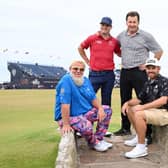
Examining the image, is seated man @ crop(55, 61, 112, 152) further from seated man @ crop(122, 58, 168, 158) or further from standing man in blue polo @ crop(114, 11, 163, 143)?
standing man in blue polo @ crop(114, 11, 163, 143)

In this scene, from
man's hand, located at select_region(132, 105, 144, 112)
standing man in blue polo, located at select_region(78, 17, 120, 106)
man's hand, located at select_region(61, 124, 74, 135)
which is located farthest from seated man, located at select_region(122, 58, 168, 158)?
standing man in blue polo, located at select_region(78, 17, 120, 106)

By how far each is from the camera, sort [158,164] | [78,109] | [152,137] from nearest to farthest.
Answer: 1. [158,164]
2. [78,109]
3. [152,137]

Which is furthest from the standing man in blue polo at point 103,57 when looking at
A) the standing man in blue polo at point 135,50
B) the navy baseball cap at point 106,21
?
the standing man in blue polo at point 135,50

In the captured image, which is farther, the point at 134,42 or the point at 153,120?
the point at 134,42

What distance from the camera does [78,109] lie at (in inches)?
224

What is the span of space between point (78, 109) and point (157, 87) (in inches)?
41.9

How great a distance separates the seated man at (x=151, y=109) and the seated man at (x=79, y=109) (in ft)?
1.50

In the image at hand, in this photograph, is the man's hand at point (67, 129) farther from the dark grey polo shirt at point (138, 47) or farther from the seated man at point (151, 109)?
the dark grey polo shirt at point (138, 47)

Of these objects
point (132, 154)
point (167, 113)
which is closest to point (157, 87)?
point (167, 113)

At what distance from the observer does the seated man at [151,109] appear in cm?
549

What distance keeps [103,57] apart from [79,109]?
1186 millimetres

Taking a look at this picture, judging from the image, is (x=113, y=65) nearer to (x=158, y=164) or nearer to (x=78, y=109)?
(x=78, y=109)

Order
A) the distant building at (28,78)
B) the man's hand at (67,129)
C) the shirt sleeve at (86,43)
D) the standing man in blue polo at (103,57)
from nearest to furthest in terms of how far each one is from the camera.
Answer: the man's hand at (67,129) → the standing man in blue polo at (103,57) → the shirt sleeve at (86,43) → the distant building at (28,78)

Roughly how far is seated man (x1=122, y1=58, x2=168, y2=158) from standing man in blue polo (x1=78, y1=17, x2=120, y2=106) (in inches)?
38.2
